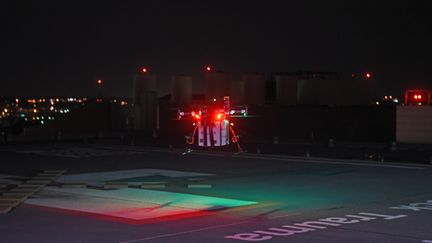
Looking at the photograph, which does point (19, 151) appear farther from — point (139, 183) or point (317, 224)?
point (317, 224)

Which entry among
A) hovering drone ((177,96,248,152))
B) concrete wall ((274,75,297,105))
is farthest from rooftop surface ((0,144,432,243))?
concrete wall ((274,75,297,105))

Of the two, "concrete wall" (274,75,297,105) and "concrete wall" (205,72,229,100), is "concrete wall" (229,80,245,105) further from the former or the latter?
"concrete wall" (274,75,297,105)

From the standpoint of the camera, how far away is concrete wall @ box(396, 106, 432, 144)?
41438 mm

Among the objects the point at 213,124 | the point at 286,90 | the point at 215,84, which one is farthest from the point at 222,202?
the point at 286,90

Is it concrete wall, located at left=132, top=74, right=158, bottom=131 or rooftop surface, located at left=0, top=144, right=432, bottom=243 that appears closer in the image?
rooftop surface, located at left=0, top=144, right=432, bottom=243

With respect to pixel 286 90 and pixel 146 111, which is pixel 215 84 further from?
pixel 286 90

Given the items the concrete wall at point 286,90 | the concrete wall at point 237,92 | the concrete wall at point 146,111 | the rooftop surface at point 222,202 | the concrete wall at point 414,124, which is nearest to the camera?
the rooftop surface at point 222,202

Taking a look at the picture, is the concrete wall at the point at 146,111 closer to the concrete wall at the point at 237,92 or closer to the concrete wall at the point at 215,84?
the concrete wall at the point at 215,84

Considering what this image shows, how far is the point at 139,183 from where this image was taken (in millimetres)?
21281

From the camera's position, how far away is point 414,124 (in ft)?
139

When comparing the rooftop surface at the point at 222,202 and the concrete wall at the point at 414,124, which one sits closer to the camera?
the rooftop surface at the point at 222,202

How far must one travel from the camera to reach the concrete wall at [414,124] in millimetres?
41438

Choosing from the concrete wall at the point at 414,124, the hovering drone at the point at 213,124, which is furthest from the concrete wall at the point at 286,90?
the hovering drone at the point at 213,124

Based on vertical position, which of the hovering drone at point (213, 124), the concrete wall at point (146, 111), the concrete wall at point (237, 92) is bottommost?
the hovering drone at point (213, 124)
